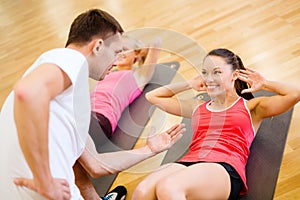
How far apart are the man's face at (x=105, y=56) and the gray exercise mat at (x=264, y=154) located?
0.67 metres

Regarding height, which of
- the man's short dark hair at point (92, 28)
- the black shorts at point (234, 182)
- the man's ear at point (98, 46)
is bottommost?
the black shorts at point (234, 182)

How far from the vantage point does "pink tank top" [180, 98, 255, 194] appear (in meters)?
1.61

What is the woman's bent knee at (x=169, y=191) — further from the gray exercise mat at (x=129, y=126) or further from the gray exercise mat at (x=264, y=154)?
the gray exercise mat at (x=129, y=126)

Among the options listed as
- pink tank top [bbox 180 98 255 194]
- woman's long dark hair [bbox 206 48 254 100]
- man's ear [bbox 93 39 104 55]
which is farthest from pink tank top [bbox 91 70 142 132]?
man's ear [bbox 93 39 104 55]

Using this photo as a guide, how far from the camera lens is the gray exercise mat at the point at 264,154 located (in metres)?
1.62

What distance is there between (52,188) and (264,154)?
1.05m

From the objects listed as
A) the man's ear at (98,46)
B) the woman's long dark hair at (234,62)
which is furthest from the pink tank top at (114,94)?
the man's ear at (98,46)

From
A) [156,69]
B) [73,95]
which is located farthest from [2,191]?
[156,69]

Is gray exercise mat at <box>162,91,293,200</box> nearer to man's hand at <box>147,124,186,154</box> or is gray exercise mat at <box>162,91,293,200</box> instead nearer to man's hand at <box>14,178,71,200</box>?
man's hand at <box>147,124,186,154</box>

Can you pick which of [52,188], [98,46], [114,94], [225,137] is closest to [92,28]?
[98,46]

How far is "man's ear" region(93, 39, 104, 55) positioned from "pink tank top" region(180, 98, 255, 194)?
0.67m

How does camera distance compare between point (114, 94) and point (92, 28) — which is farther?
point (114, 94)

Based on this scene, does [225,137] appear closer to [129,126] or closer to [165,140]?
[165,140]

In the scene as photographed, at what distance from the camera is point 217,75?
173 cm
